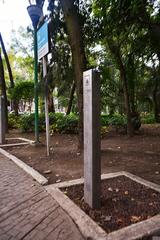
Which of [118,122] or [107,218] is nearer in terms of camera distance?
[107,218]

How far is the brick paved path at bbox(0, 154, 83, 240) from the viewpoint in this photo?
3.29m

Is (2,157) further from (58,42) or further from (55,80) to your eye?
(58,42)

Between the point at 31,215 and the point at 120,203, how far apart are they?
1224 millimetres

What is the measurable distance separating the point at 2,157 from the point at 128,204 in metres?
4.54

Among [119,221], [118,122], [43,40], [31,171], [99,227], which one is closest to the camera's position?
[99,227]

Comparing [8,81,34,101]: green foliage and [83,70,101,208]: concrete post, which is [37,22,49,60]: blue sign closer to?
[83,70,101,208]: concrete post

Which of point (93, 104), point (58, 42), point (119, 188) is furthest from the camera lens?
point (58, 42)

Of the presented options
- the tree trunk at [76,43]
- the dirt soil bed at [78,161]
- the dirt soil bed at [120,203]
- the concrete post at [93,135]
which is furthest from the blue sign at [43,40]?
the dirt soil bed at [120,203]

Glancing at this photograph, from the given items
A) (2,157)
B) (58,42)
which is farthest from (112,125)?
(2,157)

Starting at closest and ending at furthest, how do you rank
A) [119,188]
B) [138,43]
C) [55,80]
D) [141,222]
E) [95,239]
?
[95,239] → [141,222] → [119,188] → [55,80] → [138,43]

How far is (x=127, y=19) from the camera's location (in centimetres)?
809

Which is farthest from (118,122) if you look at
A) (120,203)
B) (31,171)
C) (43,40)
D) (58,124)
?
(120,203)

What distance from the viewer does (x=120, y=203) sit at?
407cm

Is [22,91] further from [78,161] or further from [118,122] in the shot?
[78,161]
